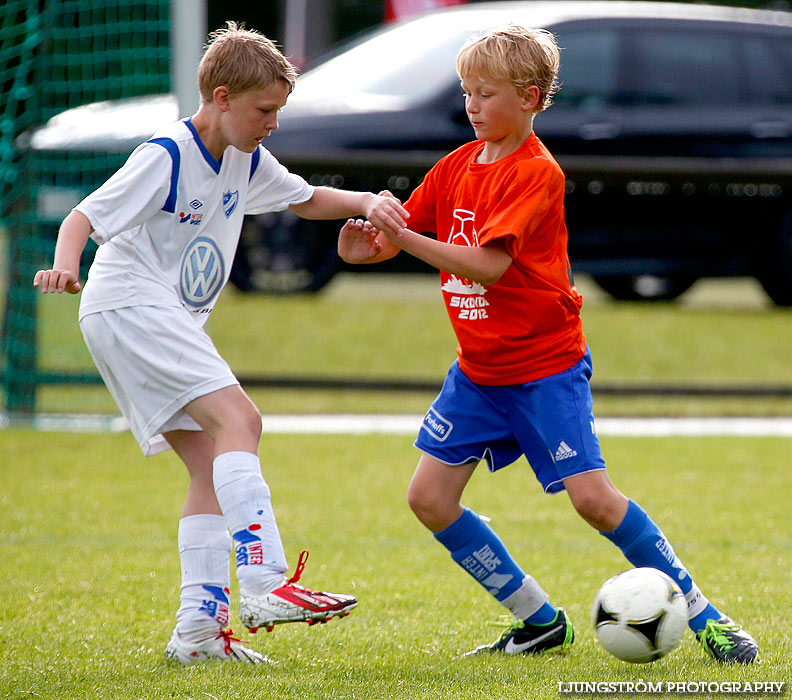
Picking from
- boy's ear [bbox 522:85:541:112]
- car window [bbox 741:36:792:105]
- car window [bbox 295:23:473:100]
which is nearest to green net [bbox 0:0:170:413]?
car window [bbox 295:23:473:100]

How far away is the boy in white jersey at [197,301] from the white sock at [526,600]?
0.72 metres

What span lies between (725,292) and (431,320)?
5.78 metres

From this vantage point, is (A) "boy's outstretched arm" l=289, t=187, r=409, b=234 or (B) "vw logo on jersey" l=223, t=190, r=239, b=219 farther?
(B) "vw logo on jersey" l=223, t=190, r=239, b=219

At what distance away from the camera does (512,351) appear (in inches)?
133

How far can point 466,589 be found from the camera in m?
4.33

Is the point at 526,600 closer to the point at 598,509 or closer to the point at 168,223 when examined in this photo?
the point at 598,509

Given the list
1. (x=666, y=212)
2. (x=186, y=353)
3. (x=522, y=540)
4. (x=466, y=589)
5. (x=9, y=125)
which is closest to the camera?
(x=186, y=353)

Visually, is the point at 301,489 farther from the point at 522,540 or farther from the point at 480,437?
the point at 480,437

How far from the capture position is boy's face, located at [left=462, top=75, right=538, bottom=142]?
331 cm

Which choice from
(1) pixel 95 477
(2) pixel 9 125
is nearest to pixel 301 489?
(1) pixel 95 477

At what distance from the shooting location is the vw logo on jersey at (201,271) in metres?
3.42

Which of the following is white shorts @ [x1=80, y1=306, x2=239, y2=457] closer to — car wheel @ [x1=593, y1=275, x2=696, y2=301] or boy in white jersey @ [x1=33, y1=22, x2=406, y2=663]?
boy in white jersey @ [x1=33, y1=22, x2=406, y2=663]

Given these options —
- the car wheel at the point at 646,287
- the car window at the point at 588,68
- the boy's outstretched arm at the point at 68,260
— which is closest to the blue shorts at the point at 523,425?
the boy's outstretched arm at the point at 68,260

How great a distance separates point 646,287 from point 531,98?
8.81 metres
